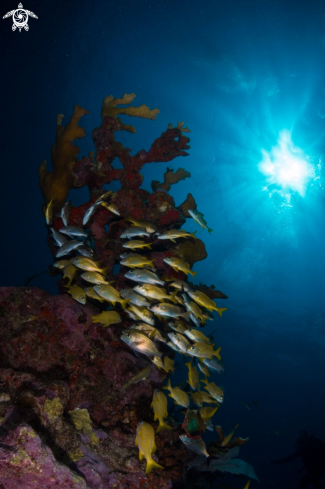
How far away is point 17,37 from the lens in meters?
28.8

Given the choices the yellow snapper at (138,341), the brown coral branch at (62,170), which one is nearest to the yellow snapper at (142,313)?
the yellow snapper at (138,341)

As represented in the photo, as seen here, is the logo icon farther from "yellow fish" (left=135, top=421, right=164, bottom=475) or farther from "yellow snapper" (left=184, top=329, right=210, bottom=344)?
"yellow fish" (left=135, top=421, right=164, bottom=475)

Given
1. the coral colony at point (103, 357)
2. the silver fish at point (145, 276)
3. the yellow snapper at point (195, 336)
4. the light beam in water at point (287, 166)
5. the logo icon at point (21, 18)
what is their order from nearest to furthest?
1. the coral colony at point (103, 357)
2. the silver fish at point (145, 276)
3. the yellow snapper at point (195, 336)
4. the logo icon at point (21, 18)
5. the light beam in water at point (287, 166)

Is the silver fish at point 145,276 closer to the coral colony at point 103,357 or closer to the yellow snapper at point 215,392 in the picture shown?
the coral colony at point 103,357

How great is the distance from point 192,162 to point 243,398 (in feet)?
258

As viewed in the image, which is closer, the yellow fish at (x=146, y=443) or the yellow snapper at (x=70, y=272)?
the yellow fish at (x=146, y=443)

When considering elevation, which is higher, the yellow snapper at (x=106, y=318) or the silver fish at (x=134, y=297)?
the silver fish at (x=134, y=297)

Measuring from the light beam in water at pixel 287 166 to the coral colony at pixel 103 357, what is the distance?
25432 mm

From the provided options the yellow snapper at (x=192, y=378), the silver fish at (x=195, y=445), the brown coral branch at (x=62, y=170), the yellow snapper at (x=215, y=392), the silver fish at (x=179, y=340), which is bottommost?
the silver fish at (x=195, y=445)

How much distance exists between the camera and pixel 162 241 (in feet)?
22.8

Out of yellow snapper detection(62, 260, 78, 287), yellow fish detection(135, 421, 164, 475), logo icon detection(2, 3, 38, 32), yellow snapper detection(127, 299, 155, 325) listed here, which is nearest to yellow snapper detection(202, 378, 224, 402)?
yellow snapper detection(127, 299, 155, 325)

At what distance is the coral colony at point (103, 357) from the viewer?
2.89m

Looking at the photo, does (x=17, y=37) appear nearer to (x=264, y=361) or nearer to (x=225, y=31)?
(x=225, y=31)

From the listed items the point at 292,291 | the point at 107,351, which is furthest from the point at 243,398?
the point at 107,351
